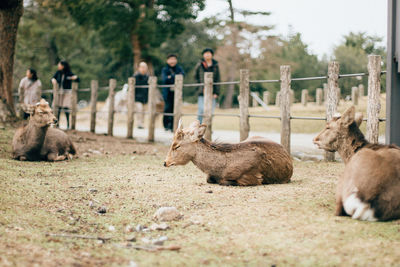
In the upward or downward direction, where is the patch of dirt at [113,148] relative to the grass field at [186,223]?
upward

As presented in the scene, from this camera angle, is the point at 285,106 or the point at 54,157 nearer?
the point at 54,157

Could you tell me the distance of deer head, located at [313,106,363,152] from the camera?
4672 millimetres

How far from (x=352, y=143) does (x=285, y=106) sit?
12.7ft

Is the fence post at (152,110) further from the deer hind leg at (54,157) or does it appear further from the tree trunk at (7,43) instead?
the deer hind leg at (54,157)

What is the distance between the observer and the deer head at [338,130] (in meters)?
4.67

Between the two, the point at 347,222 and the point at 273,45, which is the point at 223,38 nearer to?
the point at 273,45

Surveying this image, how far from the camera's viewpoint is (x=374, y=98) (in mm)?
6984

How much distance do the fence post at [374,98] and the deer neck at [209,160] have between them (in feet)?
7.89

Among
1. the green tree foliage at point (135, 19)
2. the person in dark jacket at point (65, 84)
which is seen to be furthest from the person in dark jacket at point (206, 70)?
the green tree foliage at point (135, 19)

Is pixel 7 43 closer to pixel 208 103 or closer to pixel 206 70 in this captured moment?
pixel 206 70

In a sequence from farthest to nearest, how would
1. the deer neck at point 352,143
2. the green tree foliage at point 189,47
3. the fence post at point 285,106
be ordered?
1. the green tree foliage at point 189,47
2. the fence post at point 285,106
3. the deer neck at point 352,143

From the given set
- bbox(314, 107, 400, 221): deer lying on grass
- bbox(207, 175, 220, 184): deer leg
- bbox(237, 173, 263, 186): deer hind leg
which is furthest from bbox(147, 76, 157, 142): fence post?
bbox(314, 107, 400, 221): deer lying on grass

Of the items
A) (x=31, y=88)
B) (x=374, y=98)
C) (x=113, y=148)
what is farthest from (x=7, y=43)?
(x=374, y=98)

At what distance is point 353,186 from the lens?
396 cm
